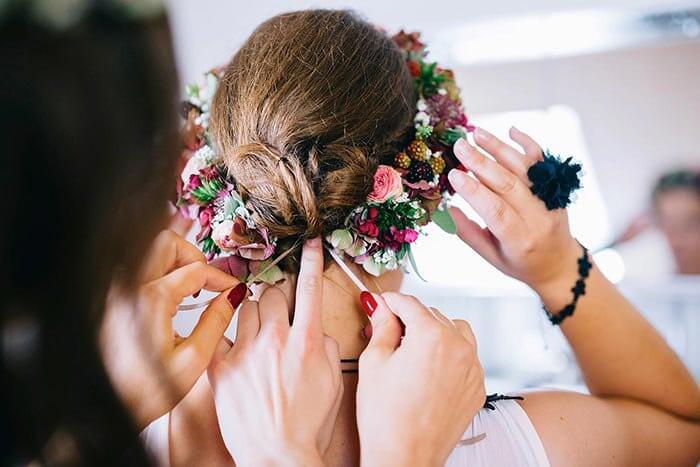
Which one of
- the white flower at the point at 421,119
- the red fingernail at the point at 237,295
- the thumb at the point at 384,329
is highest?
the white flower at the point at 421,119

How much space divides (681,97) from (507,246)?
2.03m

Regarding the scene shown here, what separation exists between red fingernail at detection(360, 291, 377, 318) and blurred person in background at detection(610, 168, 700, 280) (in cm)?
213

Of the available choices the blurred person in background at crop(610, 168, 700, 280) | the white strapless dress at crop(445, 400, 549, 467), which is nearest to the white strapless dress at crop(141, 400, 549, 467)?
the white strapless dress at crop(445, 400, 549, 467)

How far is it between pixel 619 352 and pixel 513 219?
12.1 inches

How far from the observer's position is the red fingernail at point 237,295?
84 centimetres

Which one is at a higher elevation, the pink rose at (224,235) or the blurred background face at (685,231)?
the pink rose at (224,235)

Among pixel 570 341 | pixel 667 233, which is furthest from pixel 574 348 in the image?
pixel 667 233

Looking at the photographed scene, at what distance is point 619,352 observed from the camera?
1099mm

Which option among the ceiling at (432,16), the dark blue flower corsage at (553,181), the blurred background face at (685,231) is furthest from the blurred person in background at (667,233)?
the dark blue flower corsage at (553,181)

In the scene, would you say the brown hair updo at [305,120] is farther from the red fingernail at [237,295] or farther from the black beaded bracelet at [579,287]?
the black beaded bracelet at [579,287]

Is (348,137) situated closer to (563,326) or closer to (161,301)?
(161,301)

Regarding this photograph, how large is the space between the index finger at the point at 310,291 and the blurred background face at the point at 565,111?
1561 mm

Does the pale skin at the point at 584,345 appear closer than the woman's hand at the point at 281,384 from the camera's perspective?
No

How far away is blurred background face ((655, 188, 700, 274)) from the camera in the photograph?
2.62 meters
